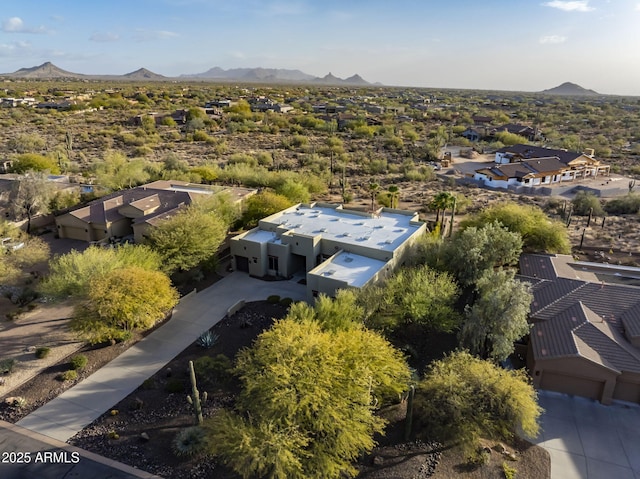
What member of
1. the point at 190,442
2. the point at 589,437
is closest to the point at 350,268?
the point at 190,442

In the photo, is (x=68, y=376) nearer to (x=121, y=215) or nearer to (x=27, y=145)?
(x=121, y=215)

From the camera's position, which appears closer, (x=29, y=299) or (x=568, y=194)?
(x=29, y=299)

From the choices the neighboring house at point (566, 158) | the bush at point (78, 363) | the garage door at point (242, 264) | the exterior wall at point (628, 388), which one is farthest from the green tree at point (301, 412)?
the neighboring house at point (566, 158)

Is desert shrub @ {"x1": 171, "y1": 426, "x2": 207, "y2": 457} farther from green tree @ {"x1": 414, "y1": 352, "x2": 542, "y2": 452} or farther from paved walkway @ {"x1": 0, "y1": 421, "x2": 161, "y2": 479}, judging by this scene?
green tree @ {"x1": 414, "y1": 352, "x2": 542, "y2": 452}

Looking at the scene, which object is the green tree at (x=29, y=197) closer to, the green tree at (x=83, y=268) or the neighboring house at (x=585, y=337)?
the green tree at (x=83, y=268)

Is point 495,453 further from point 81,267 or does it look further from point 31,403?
point 81,267

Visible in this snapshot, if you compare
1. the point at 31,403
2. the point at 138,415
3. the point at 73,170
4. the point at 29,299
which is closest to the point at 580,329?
the point at 138,415
